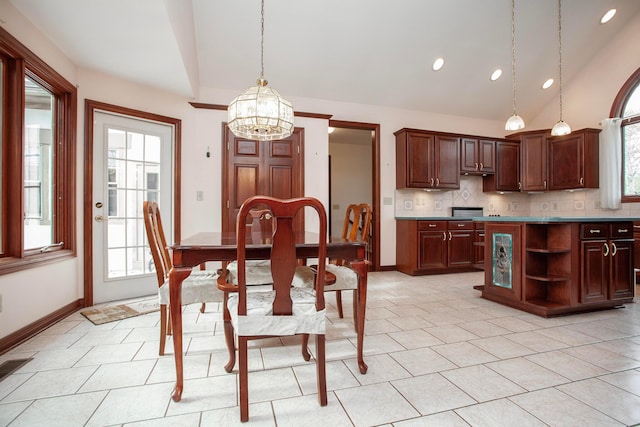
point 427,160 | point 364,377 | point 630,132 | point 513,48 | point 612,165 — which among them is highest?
point 513,48

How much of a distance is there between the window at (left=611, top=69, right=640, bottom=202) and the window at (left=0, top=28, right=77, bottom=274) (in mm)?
7163

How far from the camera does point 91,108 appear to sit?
9.86ft

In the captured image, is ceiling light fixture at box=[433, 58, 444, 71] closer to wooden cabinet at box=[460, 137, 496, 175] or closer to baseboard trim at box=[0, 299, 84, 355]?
wooden cabinet at box=[460, 137, 496, 175]

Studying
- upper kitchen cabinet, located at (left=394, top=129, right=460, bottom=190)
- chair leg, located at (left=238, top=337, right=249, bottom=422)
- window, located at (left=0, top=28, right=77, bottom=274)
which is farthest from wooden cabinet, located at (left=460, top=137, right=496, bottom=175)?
window, located at (left=0, top=28, right=77, bottom=274)

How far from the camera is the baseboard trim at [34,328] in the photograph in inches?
79.8

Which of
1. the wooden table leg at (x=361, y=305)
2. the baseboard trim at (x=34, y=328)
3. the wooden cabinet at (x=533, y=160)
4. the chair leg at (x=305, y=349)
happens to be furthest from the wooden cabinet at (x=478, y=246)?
the baseboard trim at (x=34, y=328)

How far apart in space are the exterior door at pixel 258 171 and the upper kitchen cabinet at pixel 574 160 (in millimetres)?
4324

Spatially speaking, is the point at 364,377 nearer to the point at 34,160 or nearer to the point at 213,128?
the point at 34,160

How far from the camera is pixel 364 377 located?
5.55 ft

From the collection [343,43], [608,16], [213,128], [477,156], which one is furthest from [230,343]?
[608,16]

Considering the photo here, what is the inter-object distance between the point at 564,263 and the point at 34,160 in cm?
477

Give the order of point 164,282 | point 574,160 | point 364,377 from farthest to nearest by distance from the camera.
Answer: point 574,160 → point 164,282 → point 364,377

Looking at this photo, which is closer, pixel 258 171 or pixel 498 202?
pixel 258 171

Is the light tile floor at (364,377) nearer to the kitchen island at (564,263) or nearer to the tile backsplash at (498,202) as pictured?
the kitchen island at (564,263)
